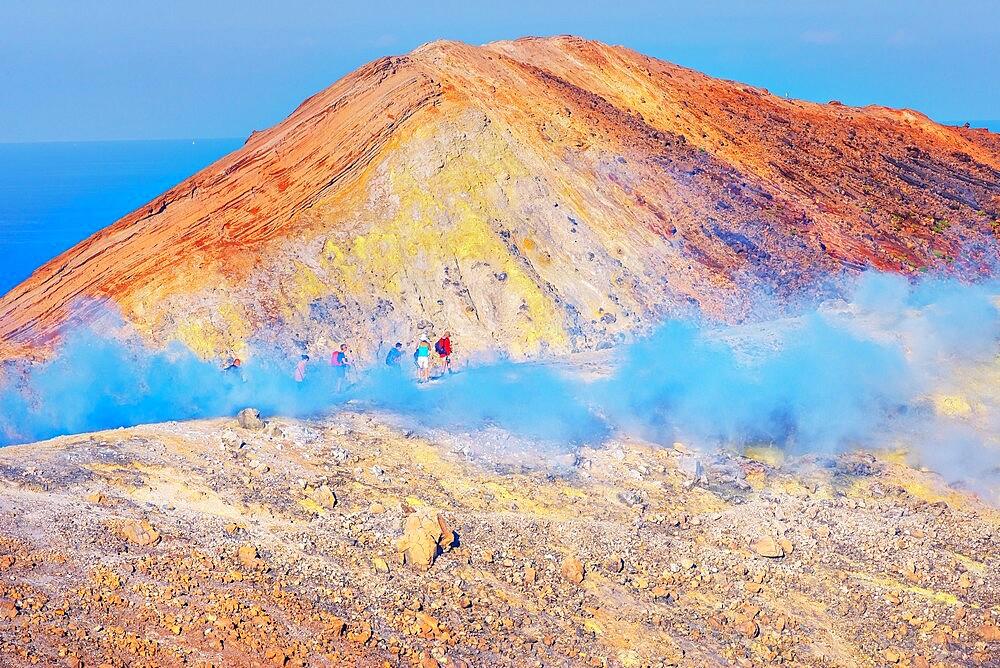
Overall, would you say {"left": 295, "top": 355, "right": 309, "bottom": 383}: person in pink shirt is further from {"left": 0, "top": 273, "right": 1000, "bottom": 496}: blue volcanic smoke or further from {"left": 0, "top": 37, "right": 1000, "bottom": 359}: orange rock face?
{"left": 0, "top": 37, "right": 1000, "bottom": 359}: orange rock face

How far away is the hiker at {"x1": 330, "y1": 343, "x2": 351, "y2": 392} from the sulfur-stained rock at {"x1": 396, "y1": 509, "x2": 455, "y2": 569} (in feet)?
19.3

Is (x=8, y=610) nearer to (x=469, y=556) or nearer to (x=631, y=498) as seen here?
(x=469, y=556)

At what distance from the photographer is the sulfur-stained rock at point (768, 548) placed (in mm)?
13700

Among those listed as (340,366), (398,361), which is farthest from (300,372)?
(398,361)

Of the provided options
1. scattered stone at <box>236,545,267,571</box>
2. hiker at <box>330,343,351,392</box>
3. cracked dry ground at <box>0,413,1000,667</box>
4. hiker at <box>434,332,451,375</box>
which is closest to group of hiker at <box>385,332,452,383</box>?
hiker at <box>434,332,451,375</box>

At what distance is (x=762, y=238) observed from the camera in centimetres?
2461

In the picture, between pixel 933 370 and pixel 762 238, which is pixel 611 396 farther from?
pixel 762 238

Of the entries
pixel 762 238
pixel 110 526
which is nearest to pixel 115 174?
pixel 762 238

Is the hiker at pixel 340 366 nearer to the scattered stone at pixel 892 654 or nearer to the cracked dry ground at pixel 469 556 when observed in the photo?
the cracked dry ground at pixel 469 556

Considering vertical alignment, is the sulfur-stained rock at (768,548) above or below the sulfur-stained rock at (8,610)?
above

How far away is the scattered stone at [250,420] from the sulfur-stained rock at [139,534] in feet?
12.7

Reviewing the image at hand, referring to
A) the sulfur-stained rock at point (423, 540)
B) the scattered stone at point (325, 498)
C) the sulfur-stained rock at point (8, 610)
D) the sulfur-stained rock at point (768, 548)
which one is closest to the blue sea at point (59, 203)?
the scattered stone at point (325, 498)

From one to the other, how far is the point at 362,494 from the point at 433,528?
176 cm

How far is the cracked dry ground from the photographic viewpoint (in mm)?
10703
